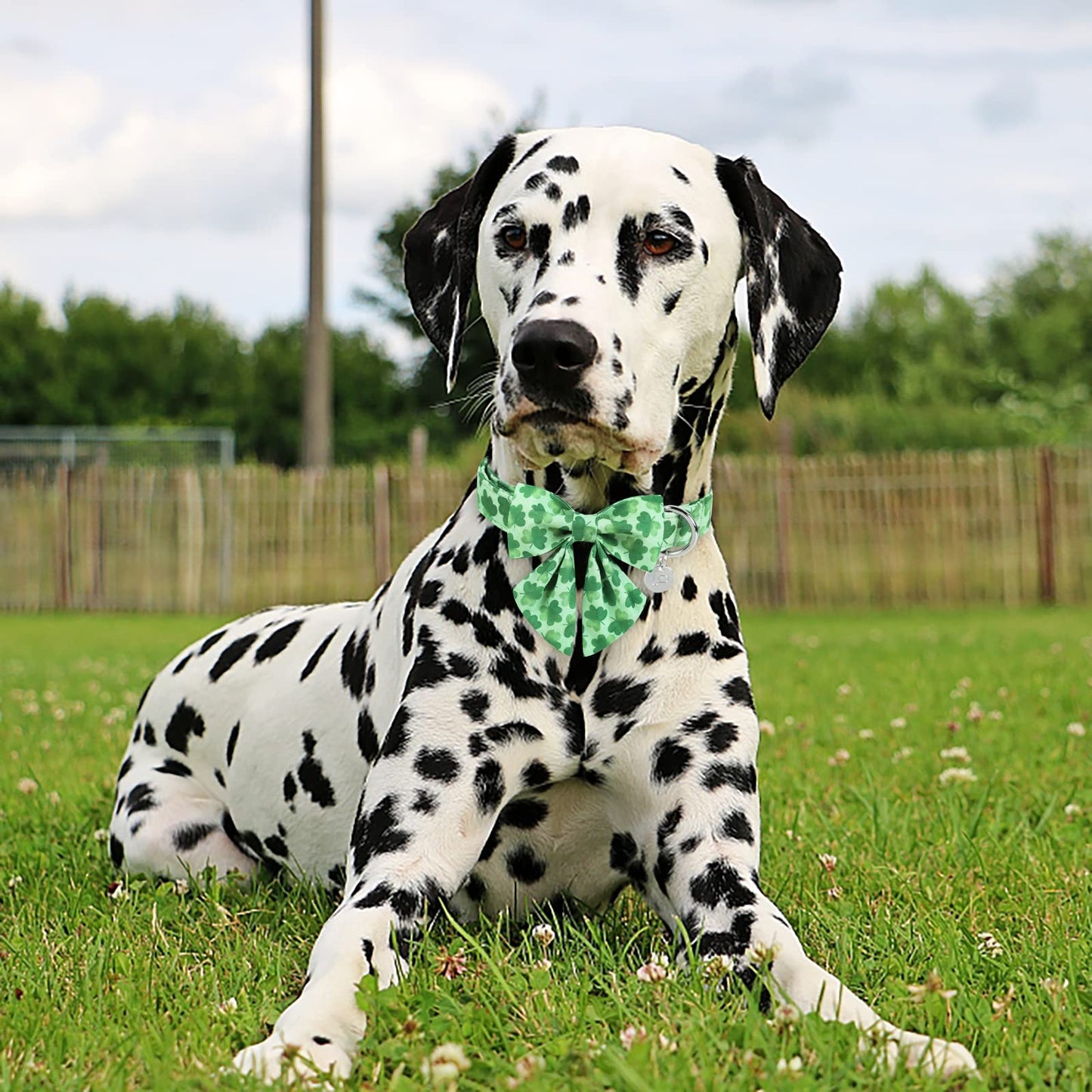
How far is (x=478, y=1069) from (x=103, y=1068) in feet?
2.45

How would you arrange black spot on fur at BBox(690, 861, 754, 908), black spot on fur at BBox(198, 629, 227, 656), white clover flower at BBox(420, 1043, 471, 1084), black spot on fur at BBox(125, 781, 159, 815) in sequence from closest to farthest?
white clover flower at BBox(420, 1043, 471, 1084), black spot on fur at BBox(690, 861, 754, 908), black spot on fur at BBox(125, 781, 159, 815), black spot on fur at BBox(198, 629, 227, 656)

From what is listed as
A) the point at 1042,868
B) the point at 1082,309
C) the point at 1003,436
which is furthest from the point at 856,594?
the point at 1082,309

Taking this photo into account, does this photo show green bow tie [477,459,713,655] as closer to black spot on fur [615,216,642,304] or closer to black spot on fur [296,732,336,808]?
black spot on fur [615,216,642,304]

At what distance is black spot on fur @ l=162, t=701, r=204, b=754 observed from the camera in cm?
485

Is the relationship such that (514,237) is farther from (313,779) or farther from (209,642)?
(209,642)

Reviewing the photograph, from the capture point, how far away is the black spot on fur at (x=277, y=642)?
4.78 m

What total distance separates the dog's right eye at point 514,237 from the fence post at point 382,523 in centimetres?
1788

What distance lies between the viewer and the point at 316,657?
4535mm

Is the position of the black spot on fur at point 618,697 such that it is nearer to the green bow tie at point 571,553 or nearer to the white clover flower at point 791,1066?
the green bow tie at point 571,553

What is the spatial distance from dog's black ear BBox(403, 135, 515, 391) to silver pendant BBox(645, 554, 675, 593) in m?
0.73

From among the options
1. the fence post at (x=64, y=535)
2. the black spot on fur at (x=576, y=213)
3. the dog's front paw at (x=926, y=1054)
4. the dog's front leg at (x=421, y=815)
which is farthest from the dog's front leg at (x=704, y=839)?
the fence post at (x=64, y=535)

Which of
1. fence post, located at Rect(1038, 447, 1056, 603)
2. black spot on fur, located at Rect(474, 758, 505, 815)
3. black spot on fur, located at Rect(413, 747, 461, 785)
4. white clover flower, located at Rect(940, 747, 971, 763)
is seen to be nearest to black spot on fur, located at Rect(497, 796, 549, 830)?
black spot on fur, located at Rect(474, 758, 505, 815)

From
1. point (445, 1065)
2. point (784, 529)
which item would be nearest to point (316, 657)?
point (445, 1065)

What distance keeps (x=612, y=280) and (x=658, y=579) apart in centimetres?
76
